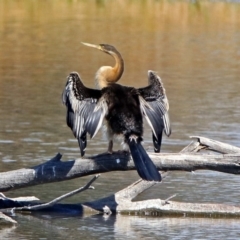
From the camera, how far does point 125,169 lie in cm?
739

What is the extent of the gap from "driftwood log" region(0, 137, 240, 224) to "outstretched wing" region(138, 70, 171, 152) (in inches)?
9.2

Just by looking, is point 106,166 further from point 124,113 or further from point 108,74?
point 108,74

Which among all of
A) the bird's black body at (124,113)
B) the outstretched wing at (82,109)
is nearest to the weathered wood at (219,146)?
the bird's black body at (124,113)

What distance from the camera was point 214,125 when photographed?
12.4 metres

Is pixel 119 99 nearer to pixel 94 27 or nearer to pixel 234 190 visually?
pixel 234 190

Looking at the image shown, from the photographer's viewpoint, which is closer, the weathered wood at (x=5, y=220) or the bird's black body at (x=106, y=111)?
the bird's black body at (x=106, y=111)

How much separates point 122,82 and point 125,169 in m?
8.76

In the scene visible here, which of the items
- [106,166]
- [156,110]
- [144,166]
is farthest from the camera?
[156,110]

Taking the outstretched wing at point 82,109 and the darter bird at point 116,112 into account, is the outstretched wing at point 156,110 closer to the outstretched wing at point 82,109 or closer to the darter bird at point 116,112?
the darter bird at point 116,112

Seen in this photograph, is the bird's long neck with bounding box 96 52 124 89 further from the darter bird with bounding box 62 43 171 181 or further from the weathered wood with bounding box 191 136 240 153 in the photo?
the weathered wood with bounding box 191 136 240 153

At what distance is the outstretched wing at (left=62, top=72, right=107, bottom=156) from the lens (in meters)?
7.32

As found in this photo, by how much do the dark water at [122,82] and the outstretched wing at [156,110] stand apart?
2.58 feet

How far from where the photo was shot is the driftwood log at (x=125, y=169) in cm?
714

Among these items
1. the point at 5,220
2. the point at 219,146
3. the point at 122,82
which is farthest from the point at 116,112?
the point at 122,82
